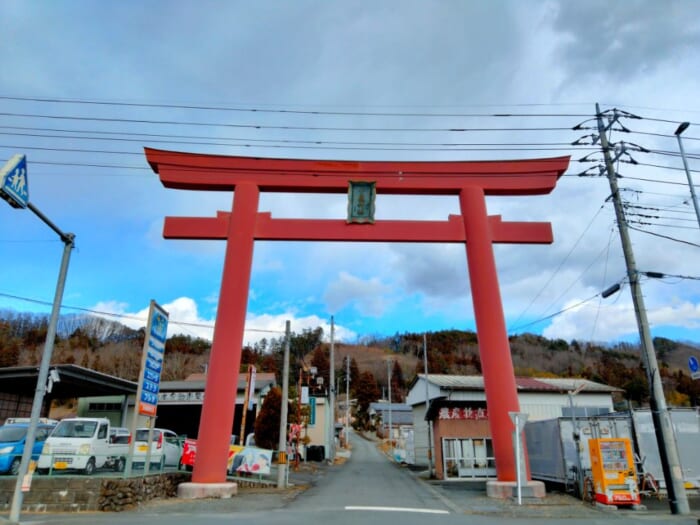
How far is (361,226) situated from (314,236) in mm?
1603

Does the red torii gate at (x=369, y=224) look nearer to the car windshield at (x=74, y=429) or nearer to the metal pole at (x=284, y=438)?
the car windshield at (x=74, y=429)

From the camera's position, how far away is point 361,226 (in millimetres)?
15328

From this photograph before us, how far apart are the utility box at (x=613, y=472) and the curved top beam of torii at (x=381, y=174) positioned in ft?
26.7

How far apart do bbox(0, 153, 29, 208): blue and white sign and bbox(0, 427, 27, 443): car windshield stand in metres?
8.64

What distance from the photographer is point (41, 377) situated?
957 cm

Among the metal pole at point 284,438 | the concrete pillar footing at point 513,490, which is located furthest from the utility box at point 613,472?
the metal pole at point 284,438

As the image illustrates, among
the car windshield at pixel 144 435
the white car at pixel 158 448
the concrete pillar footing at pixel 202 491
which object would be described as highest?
the car windshield at pixel 144 435

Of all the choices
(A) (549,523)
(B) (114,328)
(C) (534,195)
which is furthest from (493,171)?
(B) (114,328)

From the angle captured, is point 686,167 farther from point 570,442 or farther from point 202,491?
point 202,491

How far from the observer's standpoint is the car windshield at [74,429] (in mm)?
13641

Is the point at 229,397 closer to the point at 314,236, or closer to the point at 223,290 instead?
the point at 223,290

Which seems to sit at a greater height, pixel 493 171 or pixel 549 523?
pixel 493 171

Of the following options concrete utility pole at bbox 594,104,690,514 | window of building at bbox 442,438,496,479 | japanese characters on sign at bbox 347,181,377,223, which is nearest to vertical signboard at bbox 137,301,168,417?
japanese characters on sign at bbox 347,181,377,223

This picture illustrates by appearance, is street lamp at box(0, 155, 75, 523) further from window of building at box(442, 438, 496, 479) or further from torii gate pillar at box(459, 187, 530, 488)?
window of building at box(442, 438, 496, 479)
